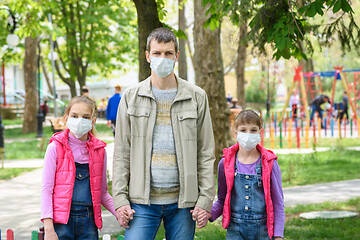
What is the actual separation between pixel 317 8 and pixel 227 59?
1680 inches

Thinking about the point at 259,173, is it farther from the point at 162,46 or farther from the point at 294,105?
the point at 294,105

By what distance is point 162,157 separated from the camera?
11.3 feet

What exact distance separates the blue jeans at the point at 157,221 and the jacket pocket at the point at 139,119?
1.52 feet

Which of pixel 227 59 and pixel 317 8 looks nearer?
pixel 317 8

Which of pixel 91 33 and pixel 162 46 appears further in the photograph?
pixel 91 33

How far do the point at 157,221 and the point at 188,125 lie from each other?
25.3 inches

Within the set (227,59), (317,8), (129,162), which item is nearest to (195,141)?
(129,162)

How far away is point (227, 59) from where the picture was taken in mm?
47938

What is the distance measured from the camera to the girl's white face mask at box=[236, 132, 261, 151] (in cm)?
379

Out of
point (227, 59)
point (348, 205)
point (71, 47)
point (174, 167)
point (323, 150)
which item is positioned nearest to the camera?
point (174, 167)

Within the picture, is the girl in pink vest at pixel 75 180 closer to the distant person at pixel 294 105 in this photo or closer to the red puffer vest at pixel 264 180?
the red puffer vest at pixel 264 180

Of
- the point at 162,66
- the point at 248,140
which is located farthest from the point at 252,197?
the point at 162,66

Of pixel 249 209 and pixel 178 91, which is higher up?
pixel 178 91

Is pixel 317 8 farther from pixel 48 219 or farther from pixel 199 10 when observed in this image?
pixel 199 10
